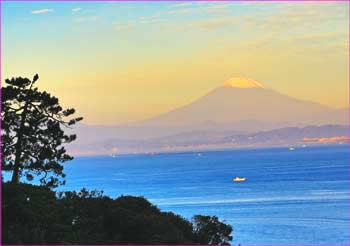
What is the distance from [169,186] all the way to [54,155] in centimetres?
8940

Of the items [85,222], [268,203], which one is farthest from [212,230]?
[268,203]

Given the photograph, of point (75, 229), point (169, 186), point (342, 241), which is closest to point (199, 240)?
point (75, 229)

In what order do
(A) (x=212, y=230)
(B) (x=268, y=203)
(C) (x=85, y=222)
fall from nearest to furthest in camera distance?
(C) (x=85, y=222), (A) (x=212, y=230), (B) (x=268, y=203)

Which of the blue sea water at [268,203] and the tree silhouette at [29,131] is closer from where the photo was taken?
the tree silhouette at [29,131]

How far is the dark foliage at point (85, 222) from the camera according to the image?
19.1m

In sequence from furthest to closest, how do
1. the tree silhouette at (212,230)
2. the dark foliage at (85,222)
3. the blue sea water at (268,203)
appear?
the blue sea water at (268,203)
the tree silhouette at (212,230)
the dark foliage at (85,222)

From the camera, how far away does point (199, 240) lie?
1034 inches

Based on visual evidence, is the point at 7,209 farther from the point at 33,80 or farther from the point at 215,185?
the point at 215,185

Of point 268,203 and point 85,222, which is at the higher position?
point 268,203

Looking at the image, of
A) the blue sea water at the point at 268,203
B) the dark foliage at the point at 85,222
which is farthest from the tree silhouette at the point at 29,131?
the blue sea water at the point at 268,203

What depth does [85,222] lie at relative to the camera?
885 inches

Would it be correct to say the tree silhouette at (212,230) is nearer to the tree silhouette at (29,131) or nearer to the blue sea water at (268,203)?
the tree silhouette at (29,131)

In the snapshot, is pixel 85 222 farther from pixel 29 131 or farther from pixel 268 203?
pixel 268 203

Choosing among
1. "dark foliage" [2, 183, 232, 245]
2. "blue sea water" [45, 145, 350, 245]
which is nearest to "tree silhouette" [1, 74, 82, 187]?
"dark foliage" [2, 183, 232, 245]
